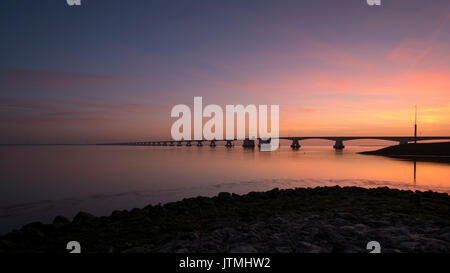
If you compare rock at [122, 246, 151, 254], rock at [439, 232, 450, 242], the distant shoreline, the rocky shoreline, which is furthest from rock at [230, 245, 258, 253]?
the distant shoreline

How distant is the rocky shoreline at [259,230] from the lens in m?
6.55

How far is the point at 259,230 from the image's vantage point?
25.5ft

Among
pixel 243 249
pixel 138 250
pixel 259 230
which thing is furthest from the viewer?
pixel 259 230

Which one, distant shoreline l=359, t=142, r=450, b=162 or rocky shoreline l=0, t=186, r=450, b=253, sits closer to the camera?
rocky shoreline l=0, t=186, r=450, b=253

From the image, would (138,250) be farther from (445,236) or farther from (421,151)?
(421,151)

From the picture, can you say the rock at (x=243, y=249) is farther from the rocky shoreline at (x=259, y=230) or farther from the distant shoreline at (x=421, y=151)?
the distant shoreline at (x=421, y=151)

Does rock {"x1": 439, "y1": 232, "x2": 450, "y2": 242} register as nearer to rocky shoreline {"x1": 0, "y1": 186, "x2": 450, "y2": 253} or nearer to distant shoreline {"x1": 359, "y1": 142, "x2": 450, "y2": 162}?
rocky shoreline {"x1": 0, "y1": 186, "x2": 450, "y2": 253}

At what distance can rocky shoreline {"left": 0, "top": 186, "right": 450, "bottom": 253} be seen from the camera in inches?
258

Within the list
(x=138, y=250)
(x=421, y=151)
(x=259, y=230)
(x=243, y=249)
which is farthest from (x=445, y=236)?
(x=421, y=151)

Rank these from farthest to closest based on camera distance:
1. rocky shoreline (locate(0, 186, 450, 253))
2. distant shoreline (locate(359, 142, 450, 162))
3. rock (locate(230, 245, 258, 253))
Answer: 1. distant shoreline (locate(359, 142, 450, 162))
2. rocky shoreline (locate(0, 186, 450, 253))
3. rock (locate(230, 245, 258, 253))

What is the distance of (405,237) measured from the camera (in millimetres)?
6684

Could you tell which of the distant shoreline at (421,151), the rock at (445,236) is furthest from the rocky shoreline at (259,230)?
the distant shoreline at (421,151)
